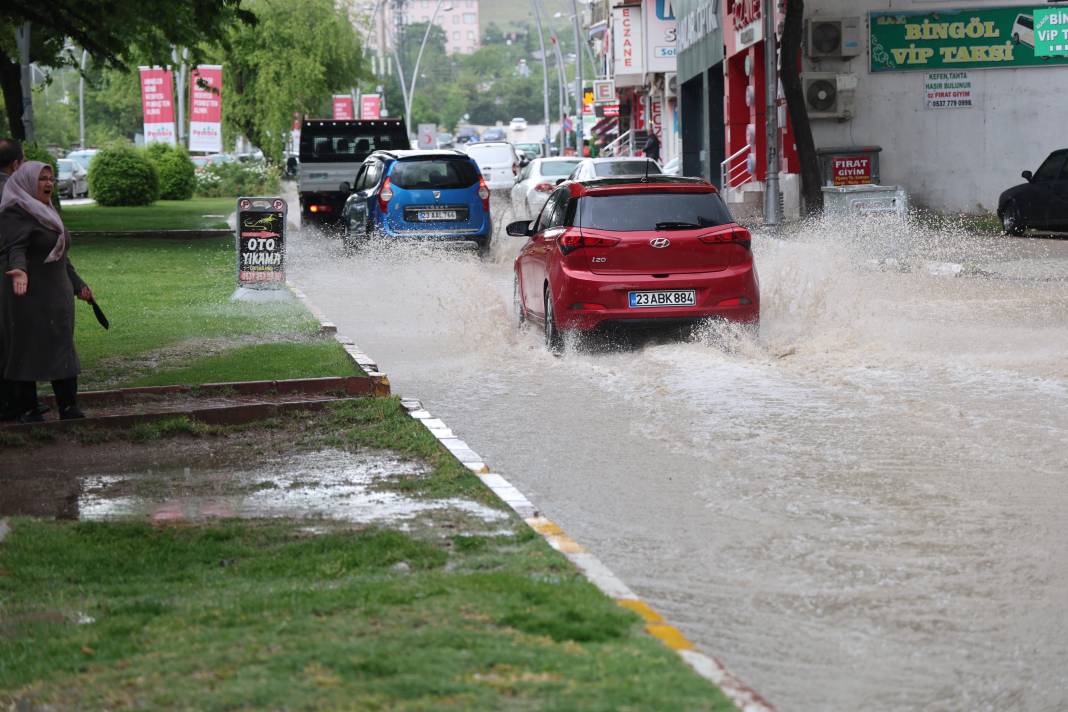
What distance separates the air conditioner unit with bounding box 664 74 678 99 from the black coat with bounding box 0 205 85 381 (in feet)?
162

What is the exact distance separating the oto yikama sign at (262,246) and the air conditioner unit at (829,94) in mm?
18631

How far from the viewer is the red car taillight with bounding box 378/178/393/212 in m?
24.8

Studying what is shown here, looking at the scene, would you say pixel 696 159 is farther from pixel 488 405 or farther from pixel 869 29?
pixel 488 405

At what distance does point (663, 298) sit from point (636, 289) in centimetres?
23

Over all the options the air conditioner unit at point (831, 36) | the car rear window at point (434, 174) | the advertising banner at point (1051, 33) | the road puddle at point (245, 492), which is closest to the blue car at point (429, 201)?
the car rear window at point (434, 174)

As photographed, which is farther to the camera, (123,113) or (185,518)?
(123,113)

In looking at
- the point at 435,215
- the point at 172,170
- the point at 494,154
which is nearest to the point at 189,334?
the point at 435,215

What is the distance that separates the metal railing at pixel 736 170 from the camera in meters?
41.0

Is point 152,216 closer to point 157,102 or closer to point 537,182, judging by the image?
point 157,102

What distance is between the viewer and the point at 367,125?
36469 millimetres

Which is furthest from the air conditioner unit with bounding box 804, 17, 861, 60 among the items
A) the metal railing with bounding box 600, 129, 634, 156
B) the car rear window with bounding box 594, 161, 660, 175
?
the metal railing with bounding box 600, 129, 634, 156

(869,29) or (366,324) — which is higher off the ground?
(869,29)

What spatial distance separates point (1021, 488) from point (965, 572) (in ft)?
5.69

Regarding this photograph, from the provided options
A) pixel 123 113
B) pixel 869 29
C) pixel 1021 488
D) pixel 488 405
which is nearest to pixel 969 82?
pixel 869 29
